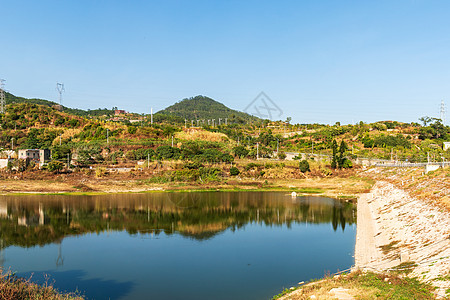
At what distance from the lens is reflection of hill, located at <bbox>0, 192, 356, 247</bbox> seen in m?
27.4

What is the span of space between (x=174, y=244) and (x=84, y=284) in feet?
24.8

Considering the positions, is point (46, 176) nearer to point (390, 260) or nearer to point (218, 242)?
point (218, 242)

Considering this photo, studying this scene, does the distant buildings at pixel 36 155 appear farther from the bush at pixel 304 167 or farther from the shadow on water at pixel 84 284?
the shadow on water at pixel 84 284

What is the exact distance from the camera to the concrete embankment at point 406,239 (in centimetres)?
1470

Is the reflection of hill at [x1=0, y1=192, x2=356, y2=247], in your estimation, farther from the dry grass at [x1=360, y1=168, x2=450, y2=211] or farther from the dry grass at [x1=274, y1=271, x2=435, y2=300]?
the dry grass at [x1=274, y1=271, x2=435, y2=300]

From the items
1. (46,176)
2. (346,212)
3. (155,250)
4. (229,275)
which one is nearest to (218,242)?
(155,250)

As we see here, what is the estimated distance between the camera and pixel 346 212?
33719mm

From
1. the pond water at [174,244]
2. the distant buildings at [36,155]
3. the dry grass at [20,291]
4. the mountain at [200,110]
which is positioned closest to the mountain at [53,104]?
the mountain at [200,110]

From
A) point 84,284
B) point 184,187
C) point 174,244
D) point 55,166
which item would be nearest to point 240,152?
point 184,187

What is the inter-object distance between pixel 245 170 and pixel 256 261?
120ft

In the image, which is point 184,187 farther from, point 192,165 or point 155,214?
point 155,214

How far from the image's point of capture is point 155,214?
3300 centimetres

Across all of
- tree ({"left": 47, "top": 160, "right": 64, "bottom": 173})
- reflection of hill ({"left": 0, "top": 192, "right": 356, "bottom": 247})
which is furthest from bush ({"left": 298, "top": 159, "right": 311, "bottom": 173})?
tree ({"left": 47, "top": 160, "right": 64, "bottom": 173})

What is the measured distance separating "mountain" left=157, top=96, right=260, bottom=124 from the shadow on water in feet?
409
